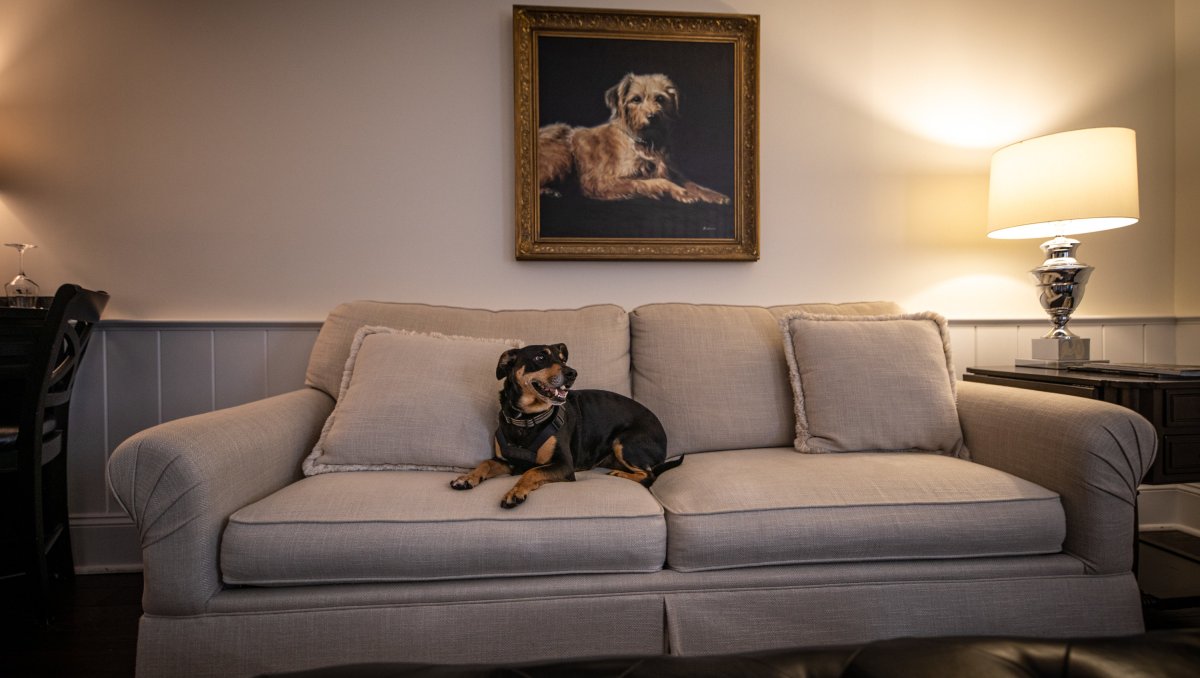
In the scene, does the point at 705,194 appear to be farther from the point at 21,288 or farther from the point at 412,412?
the point at 21,288

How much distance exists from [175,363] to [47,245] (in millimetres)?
654

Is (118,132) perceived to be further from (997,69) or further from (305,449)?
(997,69)

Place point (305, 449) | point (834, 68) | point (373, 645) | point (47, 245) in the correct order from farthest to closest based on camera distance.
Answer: point (834, 68) < point (47, 245) < point (305, 449) < point (373, 645)

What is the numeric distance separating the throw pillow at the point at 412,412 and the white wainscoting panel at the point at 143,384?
0.72m

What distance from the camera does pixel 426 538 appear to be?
1.27 meters

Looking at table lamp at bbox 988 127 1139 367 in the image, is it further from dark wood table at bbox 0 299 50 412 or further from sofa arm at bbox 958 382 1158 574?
dark wood table at bbox 0 299 50 412

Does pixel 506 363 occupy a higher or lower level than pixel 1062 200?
lower

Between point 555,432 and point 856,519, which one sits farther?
point 555,432

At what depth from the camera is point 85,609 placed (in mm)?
1871

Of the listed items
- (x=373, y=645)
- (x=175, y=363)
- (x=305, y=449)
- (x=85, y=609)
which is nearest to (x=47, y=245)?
(x=175, y=363)

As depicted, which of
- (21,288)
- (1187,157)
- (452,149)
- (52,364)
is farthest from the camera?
(1187,157)

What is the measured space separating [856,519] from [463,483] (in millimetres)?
958

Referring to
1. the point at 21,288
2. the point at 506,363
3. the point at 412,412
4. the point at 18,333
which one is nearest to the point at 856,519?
the point at 506,363

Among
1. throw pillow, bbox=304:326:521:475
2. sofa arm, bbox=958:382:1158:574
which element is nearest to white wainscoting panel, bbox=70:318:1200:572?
throw pillow, bbox=304:326:521:475
